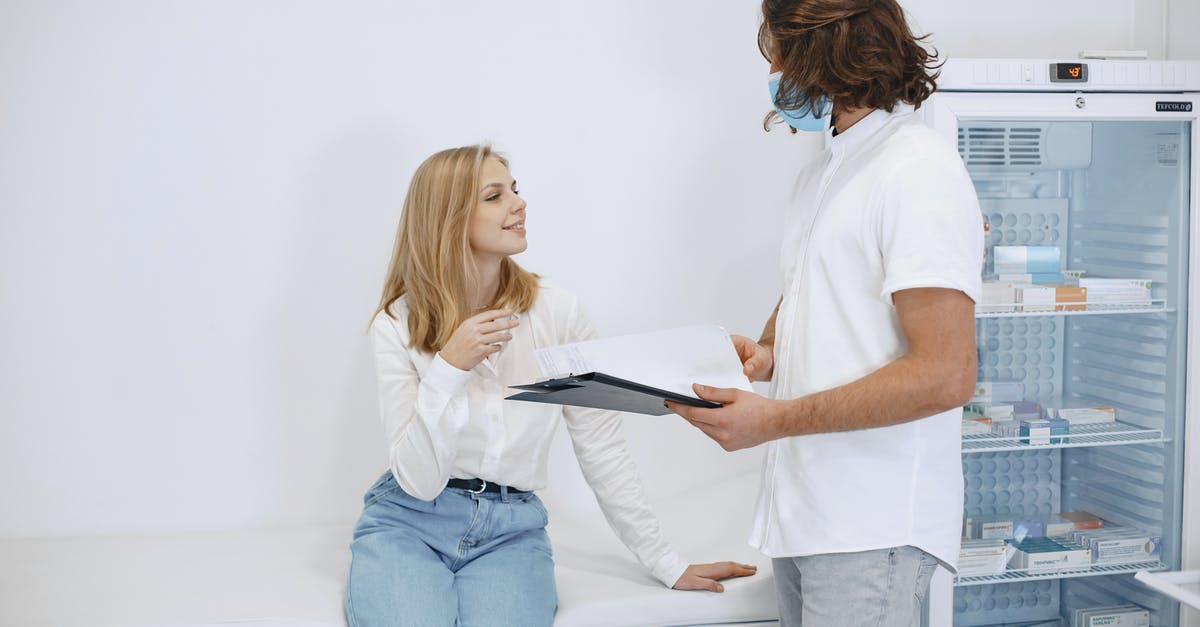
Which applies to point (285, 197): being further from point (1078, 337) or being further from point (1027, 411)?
point (1078, 337)

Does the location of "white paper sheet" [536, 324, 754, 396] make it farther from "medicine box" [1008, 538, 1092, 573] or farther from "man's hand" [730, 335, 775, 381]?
"medicine box" [1008, 538, 1092, 573]

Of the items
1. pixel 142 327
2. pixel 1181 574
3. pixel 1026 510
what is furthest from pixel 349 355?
pixel 1181 574

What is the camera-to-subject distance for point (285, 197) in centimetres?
261

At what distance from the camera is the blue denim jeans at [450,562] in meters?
1.88

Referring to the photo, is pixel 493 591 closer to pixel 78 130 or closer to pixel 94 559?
pixel 94 559

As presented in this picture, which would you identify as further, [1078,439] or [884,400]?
[1078,439]

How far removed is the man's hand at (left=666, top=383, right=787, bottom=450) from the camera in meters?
1.40

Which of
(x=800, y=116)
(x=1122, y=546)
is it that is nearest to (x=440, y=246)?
(x=800, y=116)

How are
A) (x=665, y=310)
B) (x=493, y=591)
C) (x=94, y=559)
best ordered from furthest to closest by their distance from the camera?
(x=665, y=310) < (x=94, y=559) < (x=493, y=591)

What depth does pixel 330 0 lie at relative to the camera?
257 centimetres

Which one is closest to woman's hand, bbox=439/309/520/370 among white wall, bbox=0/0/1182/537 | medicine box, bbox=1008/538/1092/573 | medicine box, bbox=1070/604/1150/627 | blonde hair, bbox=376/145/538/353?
blonde hair, bbox=376/145/538/353

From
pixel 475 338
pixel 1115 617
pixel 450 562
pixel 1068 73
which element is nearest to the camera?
pixel 475 338

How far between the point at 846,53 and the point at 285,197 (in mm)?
1707

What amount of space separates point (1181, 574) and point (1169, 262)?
2.55 feet
